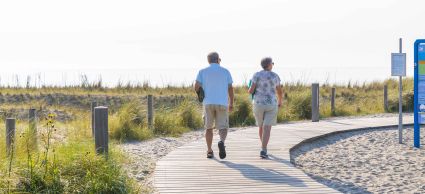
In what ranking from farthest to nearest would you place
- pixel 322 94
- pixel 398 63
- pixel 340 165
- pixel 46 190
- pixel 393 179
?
pixel 322 94 → pixel 398 63 → pixel 340 165 → pixel 393 179 → pixel 46 190

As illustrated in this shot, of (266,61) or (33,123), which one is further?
(33,123)

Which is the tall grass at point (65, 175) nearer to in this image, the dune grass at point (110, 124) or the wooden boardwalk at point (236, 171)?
the dune grass at point (110, 124)

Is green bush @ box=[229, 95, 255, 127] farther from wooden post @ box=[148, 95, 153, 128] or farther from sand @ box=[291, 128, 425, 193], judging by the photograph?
sand @ box=[291, 128, 425, 193]

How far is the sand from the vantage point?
9039 millimetres

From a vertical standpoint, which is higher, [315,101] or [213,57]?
[213,57]

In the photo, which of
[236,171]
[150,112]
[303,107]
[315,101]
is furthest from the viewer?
[303,107]

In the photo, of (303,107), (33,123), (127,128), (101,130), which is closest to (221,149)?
(101,130)

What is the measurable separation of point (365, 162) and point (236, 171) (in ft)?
9.74

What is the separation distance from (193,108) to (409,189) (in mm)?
8983

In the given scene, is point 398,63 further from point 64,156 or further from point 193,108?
point 64,156

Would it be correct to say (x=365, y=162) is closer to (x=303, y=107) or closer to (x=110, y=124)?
(x=110, y=124)

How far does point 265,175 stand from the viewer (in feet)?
29.0

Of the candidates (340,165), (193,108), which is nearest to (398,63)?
(340,165)

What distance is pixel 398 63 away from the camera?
13.3 meters
